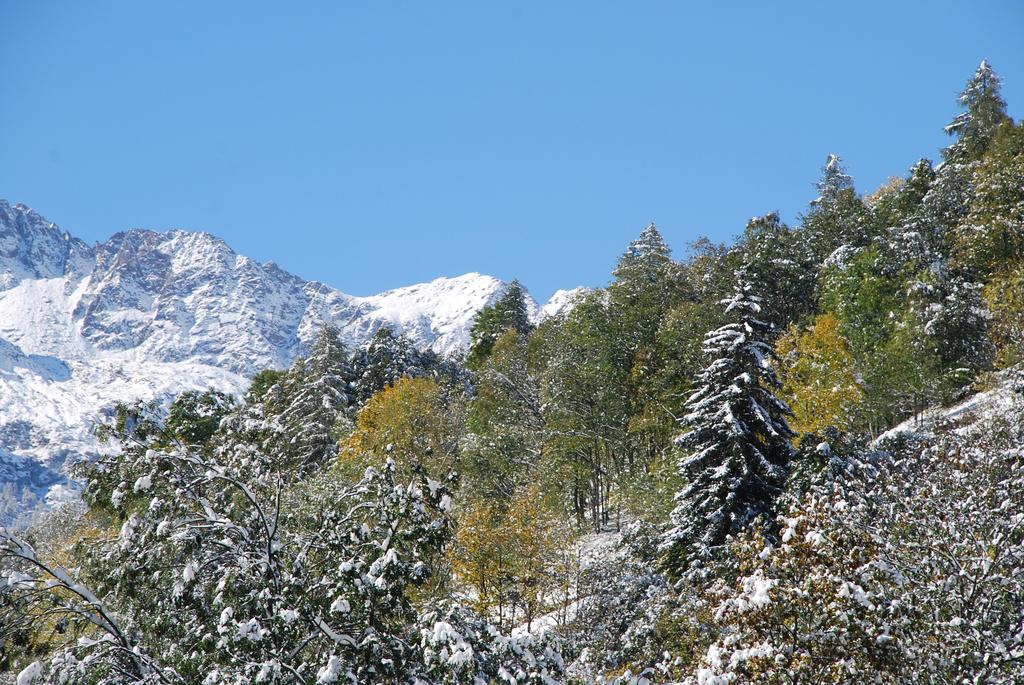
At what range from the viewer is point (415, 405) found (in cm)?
3725

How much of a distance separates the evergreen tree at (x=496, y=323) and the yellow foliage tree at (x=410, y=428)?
12.6 m

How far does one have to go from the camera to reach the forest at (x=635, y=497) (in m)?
9.86

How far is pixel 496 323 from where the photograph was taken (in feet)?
177

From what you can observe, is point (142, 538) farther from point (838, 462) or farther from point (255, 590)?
point (838, 462)

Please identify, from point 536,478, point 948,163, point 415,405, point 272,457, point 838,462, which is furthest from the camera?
point 948,163

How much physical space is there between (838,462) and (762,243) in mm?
31708

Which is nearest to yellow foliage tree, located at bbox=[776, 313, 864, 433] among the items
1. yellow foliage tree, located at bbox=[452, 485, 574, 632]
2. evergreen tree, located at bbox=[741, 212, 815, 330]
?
evergreen tree, located at bbox=[741, 212, 815, 330]

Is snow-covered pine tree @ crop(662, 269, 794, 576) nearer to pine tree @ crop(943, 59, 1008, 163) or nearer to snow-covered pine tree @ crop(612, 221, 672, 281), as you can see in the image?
snow-covered pine tree @ crop(612, 221, 672, 281)

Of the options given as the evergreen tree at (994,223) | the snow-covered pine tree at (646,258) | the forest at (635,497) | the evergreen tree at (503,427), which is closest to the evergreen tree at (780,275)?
the forest at (635,497)

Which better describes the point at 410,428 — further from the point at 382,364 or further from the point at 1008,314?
the point at 1008,314

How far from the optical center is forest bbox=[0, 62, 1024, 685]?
9859mm

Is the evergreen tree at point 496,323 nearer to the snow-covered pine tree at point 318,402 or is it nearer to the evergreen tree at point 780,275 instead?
the snow-covered pine tree at point 318,402

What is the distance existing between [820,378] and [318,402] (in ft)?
91.8

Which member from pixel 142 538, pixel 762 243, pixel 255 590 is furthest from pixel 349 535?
pixel 762 243
